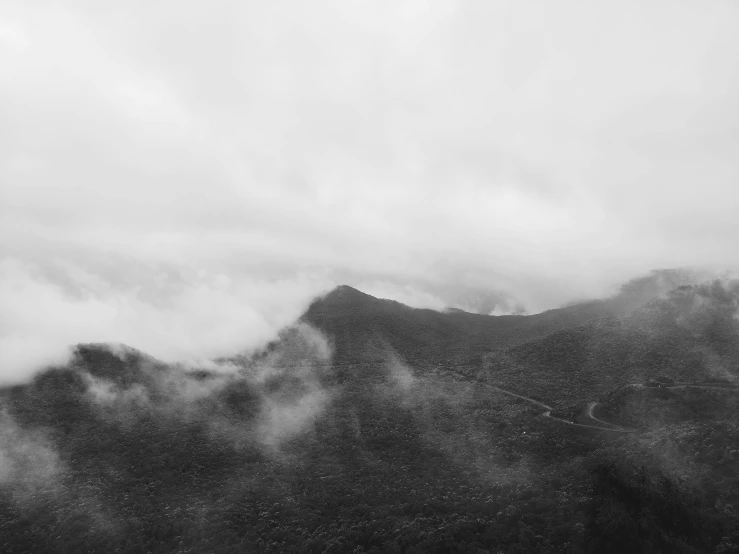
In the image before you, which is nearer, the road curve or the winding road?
the road curve

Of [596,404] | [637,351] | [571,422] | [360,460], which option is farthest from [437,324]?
[360,460]

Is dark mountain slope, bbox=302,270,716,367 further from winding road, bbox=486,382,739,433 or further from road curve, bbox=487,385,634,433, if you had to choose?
winding road, bbox=486,382,739,433

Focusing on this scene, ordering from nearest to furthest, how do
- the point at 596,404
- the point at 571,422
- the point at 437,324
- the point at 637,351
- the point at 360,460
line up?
the point at 360,460 < the point at 571,422 < the point at 596,404 < the point at 637,351 < the point at 437,324

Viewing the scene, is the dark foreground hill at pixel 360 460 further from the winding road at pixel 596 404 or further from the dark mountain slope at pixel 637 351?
the winding road at pixel 596 404

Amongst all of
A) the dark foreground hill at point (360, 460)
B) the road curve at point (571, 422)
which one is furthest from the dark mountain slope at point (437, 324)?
the road curve at point (571, 422)

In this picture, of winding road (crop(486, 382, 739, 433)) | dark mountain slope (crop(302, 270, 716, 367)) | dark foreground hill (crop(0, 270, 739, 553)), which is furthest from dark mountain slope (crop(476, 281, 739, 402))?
dark mountain slope (crop(302, 270, 716, 367))

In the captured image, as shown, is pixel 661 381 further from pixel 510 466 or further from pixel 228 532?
pixel 228 532

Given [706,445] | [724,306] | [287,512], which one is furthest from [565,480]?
[724,306]

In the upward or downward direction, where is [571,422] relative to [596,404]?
downward

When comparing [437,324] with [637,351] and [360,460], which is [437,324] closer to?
[637,351]
